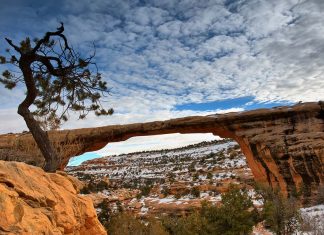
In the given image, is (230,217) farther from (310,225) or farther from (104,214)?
(104,214)

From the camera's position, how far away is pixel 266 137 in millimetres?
15898

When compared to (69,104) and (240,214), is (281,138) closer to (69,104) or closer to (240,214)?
(240,214)

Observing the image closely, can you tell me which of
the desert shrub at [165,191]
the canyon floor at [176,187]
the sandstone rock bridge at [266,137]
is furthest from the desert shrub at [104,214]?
the desert shrub at [165,191]

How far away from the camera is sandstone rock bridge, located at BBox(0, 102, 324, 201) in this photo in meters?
15.1

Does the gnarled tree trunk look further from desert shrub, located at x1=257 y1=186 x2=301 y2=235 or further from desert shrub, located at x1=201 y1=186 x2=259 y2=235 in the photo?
desert shrub, located at x1=257 y1=186 x2=301 y2=235

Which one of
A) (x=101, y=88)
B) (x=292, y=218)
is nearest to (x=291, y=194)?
(x=292, y=218)

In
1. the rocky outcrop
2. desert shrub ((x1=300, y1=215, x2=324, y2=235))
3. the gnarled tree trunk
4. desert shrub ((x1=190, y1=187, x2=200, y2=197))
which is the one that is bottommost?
desert shrub ((x1=190, y1=187, x2=200, y2=197))

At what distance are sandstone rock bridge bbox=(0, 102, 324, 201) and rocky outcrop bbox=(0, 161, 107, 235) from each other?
9690 millimetres

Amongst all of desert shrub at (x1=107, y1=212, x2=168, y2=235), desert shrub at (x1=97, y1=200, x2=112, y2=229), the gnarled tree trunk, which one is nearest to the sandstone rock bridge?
desert shrub at (x1=107, y1=212, x2=168, y2=235)

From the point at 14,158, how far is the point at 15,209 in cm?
588

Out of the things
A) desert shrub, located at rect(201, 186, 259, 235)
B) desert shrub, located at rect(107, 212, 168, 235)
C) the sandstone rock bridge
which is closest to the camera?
desert shrub, located at rect(201, 186, 259, 235)

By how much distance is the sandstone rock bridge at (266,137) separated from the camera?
15102mm

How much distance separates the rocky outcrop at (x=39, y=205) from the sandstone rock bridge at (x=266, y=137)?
9690 millimetres

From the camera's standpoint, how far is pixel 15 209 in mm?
3373
